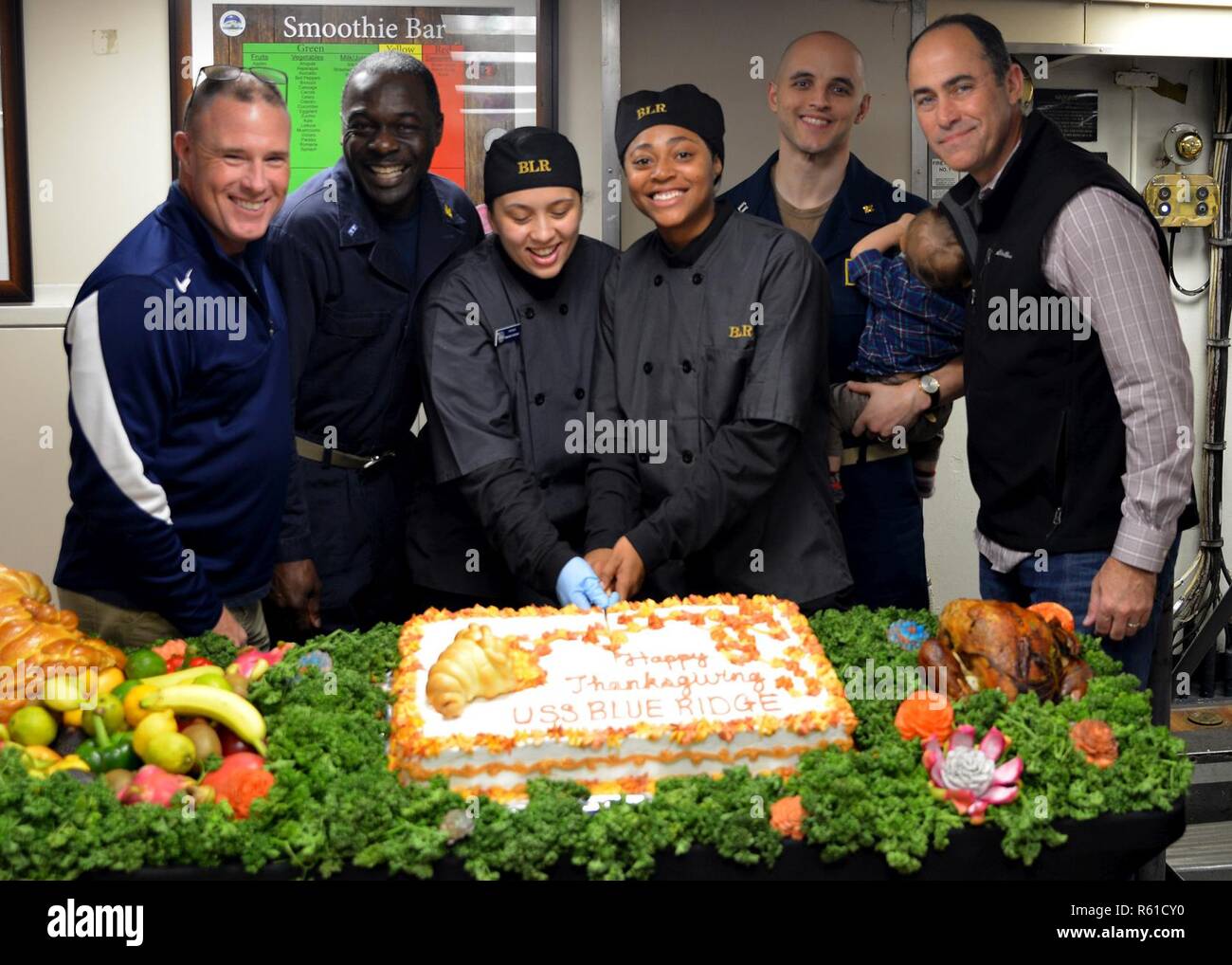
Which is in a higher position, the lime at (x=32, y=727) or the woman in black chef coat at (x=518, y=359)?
the woman in black chef coat at (x=518, y=359)

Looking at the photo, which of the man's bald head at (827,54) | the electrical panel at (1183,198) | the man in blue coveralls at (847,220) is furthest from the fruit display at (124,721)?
the electrical panel at (1183,198)

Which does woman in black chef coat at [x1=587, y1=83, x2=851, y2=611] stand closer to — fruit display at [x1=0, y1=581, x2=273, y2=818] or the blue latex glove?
the blue latex glove

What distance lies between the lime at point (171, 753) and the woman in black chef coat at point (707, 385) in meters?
1.15

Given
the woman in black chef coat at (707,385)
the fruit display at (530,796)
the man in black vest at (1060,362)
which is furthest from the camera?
the woman in black chef coat at (707,385)

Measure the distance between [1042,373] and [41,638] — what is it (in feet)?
7.39

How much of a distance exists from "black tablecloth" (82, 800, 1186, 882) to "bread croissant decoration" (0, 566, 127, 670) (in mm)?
563

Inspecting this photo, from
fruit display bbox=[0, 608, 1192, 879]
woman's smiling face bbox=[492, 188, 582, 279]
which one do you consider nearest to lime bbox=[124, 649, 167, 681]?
fruit display bbox=[0, 608, 1192, 879]

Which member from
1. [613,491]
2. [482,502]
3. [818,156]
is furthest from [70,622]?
[818,156]

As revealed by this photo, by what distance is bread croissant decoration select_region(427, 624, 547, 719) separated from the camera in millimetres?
2465

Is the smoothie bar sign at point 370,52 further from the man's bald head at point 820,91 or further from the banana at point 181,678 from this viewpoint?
the banana at point 181,678

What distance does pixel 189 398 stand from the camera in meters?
3.02

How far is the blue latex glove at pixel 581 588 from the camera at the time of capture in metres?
3.07
